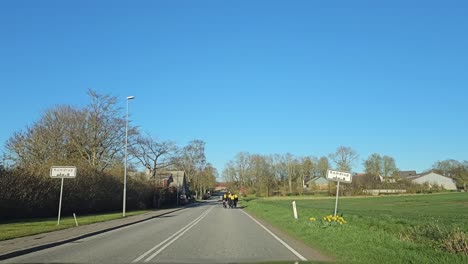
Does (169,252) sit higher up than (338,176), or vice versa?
(338,176)

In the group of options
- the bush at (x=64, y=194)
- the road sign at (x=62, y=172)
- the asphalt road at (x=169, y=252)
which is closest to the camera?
the asphalt road at (x=169, y=252)

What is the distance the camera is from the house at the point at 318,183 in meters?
119

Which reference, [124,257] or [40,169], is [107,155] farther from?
[124,257]

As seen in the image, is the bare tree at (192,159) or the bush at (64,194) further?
the bare tree at (192,159)

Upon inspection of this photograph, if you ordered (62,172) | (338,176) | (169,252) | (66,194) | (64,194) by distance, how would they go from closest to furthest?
(169,252) < (338,176) < (62,172) < (64,194) < (66,194)

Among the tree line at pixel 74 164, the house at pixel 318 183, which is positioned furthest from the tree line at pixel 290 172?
the tree line at pixel 74 164

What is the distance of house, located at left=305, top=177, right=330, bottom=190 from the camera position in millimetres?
119200

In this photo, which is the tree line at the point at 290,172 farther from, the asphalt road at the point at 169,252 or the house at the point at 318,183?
the asphalt road at the point at 169,252

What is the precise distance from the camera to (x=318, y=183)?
133 m

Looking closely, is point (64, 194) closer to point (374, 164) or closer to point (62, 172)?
point (62, 172)

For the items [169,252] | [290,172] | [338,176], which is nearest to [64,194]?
[338,176]

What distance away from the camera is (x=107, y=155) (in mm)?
53375

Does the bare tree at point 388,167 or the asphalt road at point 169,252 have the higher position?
the bare tree at point 388,167

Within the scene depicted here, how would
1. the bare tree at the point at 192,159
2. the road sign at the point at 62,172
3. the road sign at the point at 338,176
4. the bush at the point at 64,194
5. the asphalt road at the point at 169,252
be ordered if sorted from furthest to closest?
the bare tree at the point at 192,159
the bush at the point at 64,194
the road sign at the point at 62,172
the road sign at the point at 338,176
the asphalt road at the point at 169,252
